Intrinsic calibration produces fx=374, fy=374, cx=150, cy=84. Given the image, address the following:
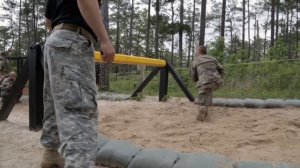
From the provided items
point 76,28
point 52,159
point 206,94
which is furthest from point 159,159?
point 206,94

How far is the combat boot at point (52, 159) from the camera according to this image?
282 centimetres

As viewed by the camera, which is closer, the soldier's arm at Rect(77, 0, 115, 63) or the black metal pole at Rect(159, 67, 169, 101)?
the soldier's arm at Rect(77, 0, 115, 63)

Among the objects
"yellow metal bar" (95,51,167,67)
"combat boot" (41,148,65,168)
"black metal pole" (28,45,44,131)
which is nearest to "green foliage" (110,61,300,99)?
"yellow metal bar" (95,51,167,67)

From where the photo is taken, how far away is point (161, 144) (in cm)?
392

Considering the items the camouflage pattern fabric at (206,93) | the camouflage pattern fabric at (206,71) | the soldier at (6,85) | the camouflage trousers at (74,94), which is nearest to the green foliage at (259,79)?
the soldier at (6,85)

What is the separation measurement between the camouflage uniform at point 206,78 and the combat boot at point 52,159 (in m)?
3.28

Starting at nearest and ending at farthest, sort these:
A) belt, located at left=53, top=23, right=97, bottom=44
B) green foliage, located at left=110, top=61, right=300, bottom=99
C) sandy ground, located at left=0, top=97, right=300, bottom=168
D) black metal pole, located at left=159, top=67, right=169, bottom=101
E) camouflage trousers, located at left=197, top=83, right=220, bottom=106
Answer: belt, located at left=53, top=23, right=97, bottom=44 → sandy ground, located at left=0, top=97, right=300, bottom=168 → camouflage trousers, located at left=197, top=83, right=220, bottom=106 → black metal pole, located at left=159, top=67, right=169, bottom=101 → green foliage, located at left=110, top=61, right=300, bottom=99

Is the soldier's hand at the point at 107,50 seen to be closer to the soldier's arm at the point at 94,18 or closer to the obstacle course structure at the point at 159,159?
the soldier's arm at the point at 94,18

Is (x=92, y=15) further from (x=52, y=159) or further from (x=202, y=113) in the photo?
(x=202, y=113)

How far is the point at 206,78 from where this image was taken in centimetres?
586

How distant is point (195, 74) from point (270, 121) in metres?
1.45

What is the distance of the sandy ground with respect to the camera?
351cm

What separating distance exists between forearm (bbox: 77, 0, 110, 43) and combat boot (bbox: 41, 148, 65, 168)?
1126mm

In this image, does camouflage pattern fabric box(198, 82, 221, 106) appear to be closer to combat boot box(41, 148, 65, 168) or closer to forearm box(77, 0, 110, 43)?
combat boot box(41, 148, 65, 168)
